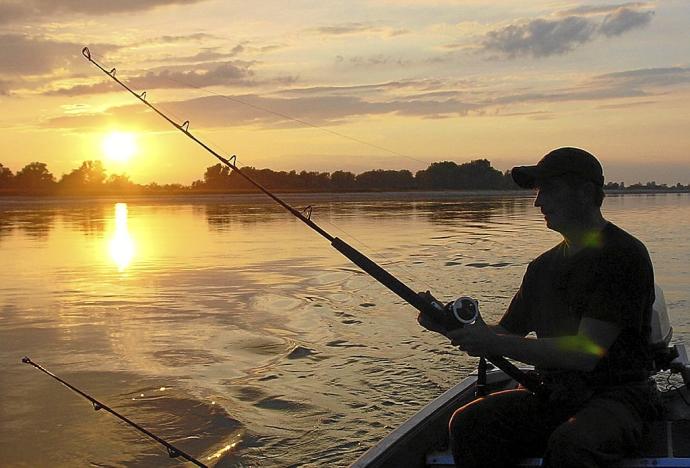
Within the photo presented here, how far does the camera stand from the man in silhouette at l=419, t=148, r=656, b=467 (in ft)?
10.1

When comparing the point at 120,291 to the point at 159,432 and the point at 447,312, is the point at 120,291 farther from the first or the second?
the point at 447,312

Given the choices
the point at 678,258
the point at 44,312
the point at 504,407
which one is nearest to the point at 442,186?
the point at 678,258

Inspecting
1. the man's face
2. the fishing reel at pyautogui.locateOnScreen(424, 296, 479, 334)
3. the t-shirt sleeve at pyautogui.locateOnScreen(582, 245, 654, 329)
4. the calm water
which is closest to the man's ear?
the man's face

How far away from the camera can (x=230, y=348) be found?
8500 millimetres

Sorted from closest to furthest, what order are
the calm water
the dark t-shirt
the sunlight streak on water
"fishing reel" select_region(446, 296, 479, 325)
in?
the dark t-shirt < "fishing reel" select_region(446, 296, 479, 325) < the calm water < the sunlight streak on water

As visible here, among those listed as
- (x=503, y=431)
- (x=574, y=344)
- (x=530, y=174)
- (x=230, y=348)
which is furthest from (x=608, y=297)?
(x=230, y=348)

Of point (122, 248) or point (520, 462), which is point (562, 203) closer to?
point (520, 462)

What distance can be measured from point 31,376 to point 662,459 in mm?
5575

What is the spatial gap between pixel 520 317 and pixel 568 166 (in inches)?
29.1

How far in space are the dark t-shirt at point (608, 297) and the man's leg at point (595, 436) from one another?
0.41 feet

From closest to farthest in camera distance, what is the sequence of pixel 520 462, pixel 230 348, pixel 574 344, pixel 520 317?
pixel 574 344, pixel 520 462, pixel 520 317, pixel 230 348

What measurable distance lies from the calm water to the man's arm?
7.80 feet

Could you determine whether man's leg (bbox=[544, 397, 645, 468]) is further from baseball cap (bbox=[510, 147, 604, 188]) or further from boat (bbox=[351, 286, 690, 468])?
baseball cap (bbox=[510, 147, 604, 188])

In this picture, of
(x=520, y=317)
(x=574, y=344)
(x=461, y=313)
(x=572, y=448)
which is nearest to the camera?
(x=572, y=448)
